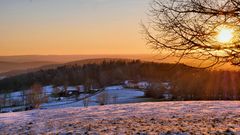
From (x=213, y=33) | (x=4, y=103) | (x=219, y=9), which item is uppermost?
(x=219, y=9)

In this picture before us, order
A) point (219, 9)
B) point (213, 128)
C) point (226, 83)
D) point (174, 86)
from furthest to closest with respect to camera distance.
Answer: point (174, 86) → point (226, 83) → point (213, 128) → point (219, 9)

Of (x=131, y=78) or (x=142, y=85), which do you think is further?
(x=131, y=78)

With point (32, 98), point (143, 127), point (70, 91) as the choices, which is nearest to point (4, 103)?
point (32, 98)

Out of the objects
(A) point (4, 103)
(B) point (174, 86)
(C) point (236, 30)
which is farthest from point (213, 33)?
(A) point (4, 103)

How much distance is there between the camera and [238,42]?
384 inches

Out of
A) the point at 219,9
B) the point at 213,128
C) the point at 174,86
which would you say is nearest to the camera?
the point at 219,9

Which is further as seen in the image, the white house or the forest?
the white house

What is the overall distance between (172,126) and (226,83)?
92.9 metres

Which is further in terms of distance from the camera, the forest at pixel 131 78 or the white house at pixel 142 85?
the white house at pixel 142 85

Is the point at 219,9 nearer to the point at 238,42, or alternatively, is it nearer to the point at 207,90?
the point at 238,42

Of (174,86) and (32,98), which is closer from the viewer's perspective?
(174,86)

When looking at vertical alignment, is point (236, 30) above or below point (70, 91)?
above

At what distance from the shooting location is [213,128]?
10.2 m

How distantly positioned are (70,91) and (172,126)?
5919 inches
